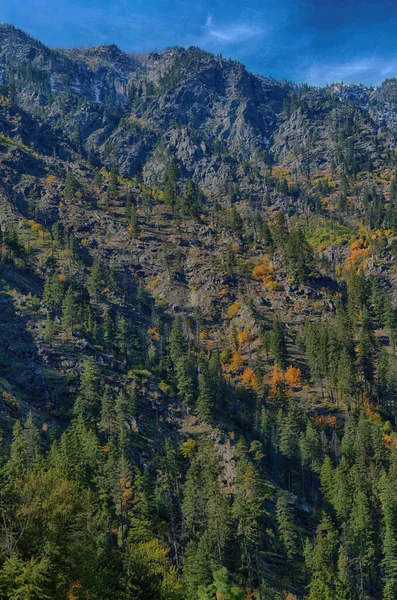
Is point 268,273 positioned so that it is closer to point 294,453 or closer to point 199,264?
point 199,264

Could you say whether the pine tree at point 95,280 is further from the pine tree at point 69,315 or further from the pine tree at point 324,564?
the pine tree at point 324,564

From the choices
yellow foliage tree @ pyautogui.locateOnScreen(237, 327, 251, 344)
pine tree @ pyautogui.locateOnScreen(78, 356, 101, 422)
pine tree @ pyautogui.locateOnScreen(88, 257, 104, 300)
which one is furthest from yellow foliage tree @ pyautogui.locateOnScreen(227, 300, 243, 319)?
pine tree @ pyautogui.locateOnScreen(78, 356, 101, 422)

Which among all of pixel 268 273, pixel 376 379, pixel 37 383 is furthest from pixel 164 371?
pixel 268 273

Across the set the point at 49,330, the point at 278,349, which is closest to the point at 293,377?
the point at 278,349

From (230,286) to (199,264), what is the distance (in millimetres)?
16642

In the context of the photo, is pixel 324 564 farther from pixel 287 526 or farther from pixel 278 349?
pixel 278 349

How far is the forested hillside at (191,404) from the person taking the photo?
38594 mm

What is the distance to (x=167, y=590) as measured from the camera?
35219 millimetres

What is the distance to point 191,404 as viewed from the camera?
9000 centimetres

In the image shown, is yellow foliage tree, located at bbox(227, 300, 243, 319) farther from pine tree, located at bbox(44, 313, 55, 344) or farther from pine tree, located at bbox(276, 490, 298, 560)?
pine tree, located at bbox(276, 490, 298, 560)

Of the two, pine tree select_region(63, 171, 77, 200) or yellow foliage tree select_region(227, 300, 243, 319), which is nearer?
yellow foliage tree select_region(227, 300, 243, 319)

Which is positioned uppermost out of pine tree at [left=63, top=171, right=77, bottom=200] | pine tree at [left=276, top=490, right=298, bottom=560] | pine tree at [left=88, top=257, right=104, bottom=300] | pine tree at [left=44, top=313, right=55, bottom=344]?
pine tree at [left=63, top=171, right=77, bottom=200]

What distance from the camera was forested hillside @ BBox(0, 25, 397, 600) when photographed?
127ft

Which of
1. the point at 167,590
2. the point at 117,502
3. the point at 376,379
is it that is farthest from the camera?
the point at 376,379
